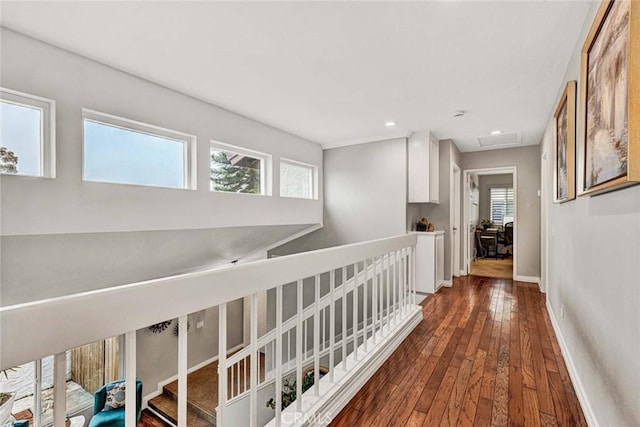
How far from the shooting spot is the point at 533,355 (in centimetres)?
237

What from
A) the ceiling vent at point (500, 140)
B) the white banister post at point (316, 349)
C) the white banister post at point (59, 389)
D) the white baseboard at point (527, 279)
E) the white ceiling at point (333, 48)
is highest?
the white ceiling at point (333, 48)

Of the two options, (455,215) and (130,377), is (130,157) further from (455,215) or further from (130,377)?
(455,215)

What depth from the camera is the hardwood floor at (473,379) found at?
1671 mm

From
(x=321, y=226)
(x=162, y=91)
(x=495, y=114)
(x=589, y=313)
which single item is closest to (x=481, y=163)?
(x=495, y=114)

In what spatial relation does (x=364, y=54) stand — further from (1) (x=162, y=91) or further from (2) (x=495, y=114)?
(2) (x=495, y=114)

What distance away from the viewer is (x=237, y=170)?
12.0 feet

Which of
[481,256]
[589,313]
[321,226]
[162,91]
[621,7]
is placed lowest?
[481,256]

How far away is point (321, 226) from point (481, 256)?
16.8ft

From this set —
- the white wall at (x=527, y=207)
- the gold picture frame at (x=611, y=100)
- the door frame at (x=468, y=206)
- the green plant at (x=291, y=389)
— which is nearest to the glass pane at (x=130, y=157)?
the green plant at (x=291, y=389)

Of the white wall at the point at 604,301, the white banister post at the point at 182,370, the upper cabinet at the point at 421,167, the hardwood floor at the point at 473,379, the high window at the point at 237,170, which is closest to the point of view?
the white banister post at the point at 182,370

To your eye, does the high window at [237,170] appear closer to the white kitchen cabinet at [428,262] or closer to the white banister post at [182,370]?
the white kitchen cabinet at [428,262]

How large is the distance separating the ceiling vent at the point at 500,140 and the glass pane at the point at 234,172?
3.37 meters

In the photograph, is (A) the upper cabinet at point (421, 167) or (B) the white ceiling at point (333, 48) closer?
(B) the white ceiling at point (333, 48)

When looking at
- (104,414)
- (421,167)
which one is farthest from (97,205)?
(421,167)
